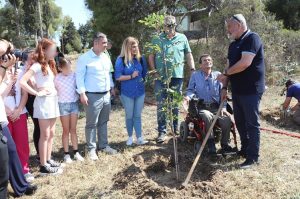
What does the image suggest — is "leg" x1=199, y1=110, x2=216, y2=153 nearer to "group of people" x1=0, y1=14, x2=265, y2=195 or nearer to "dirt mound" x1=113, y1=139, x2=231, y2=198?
"group of people" x1=0, y1=14, x2=265, y2=195

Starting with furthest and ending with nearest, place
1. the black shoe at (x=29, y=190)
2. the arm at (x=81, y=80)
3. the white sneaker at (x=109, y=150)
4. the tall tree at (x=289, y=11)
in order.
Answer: the tall tree at (x=289, y=11), the white sneaker at (x=109, y=150), the arm at (x=81, y=80), the black shoe at (x=29, y=190)

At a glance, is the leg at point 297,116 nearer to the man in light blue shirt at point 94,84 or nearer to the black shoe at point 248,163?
the black shoe at point 248,163

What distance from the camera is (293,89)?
7609 mm

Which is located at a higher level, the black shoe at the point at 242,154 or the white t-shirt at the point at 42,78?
the white t-shirt at the point at 42,78

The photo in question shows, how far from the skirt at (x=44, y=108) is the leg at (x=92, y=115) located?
73 cm

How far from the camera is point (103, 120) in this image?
6055mm

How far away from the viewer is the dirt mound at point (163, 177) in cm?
425

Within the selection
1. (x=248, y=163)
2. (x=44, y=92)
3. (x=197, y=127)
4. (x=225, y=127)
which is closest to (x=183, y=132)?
(x=197, y=127)

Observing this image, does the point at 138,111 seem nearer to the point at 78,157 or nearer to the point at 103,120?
the point at 103,120

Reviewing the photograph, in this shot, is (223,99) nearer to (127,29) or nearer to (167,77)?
(167,77)

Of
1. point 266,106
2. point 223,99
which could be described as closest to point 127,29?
point 266,106

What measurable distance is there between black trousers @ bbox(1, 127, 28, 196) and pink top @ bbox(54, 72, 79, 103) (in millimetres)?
1355

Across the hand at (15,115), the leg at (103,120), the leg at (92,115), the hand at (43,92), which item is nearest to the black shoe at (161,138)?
the leg at (103,120)

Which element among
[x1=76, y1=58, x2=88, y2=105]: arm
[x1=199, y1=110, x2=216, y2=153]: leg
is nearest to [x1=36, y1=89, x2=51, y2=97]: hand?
[x1=76, y1=58, x2=88, y2=105]: arm
